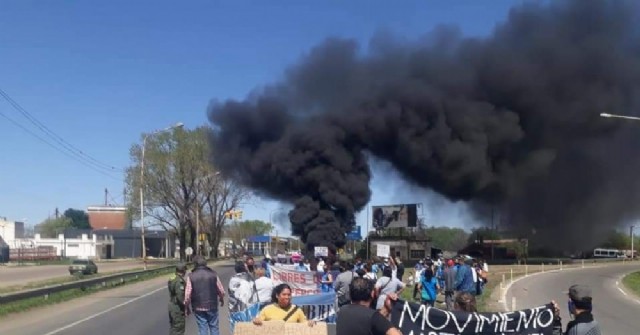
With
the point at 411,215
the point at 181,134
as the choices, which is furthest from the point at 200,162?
the point at 411,215

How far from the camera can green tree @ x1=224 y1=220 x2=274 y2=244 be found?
5084 inches

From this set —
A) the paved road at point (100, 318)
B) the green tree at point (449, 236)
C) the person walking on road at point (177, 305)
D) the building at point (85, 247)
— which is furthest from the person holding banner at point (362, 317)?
the green tree at point (449, 236)

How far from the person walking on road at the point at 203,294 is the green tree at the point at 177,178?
52.4m

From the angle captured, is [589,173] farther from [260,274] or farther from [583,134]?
[260,274]

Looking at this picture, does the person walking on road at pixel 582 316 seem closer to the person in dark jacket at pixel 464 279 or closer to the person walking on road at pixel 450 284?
the person in dark jacket at pixel 464 279

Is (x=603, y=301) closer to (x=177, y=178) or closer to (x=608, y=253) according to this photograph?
(x=177, y=178)

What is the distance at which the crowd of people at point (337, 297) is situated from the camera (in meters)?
5.40

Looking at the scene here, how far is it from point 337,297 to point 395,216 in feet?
198

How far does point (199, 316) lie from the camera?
11.3m

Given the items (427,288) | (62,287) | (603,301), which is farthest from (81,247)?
(427,288)

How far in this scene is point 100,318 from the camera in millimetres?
19938

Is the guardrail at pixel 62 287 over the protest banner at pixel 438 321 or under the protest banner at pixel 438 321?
under

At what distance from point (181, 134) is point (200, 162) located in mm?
2656

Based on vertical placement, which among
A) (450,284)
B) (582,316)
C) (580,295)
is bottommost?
(450,284)
